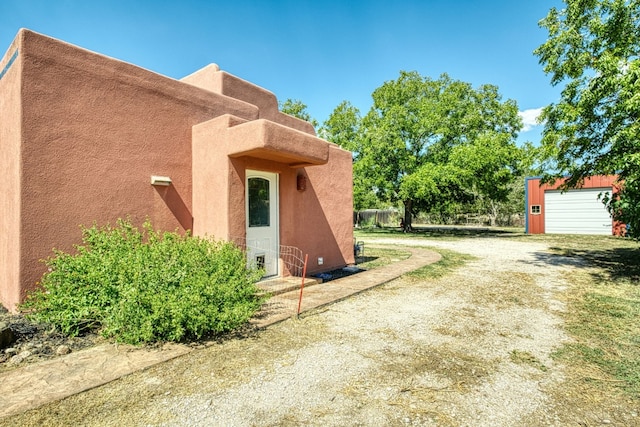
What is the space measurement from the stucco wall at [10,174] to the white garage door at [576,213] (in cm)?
2421

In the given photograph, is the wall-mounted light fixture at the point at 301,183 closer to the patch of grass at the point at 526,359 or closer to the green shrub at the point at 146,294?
Result: the green shrub at the point at 146,294

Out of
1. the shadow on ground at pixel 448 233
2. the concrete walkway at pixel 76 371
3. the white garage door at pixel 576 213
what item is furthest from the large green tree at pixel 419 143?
the concrete walkway at pixel 76 371

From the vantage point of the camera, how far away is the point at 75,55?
5.16 meters

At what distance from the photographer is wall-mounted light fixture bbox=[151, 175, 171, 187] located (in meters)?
5.98

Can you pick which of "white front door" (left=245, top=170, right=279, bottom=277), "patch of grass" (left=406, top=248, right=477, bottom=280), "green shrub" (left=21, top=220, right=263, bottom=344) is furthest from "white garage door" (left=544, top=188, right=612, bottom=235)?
"green shrub" (left=21, top=220, right=263, bottom=344)

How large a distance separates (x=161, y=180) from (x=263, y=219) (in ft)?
7.06

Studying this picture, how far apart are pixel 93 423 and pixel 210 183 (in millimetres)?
4424

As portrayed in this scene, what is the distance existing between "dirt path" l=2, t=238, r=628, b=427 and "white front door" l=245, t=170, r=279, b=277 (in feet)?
Result: 7.48

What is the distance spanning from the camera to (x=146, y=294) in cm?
369

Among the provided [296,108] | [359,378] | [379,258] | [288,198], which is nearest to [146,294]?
[359,378]

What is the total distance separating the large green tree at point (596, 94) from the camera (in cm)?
709

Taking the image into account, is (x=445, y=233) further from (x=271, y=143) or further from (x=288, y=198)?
(x=271, y=143)

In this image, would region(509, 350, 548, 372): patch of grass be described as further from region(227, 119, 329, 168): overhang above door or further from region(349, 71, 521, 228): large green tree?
region(349, 71, 521, 228): large green tree

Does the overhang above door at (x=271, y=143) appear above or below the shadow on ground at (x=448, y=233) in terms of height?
above
